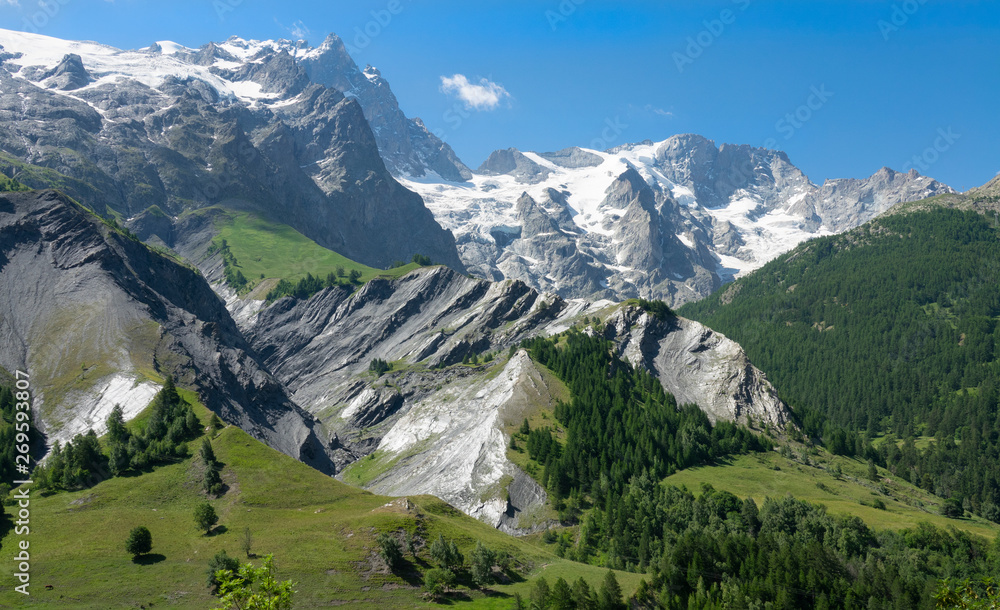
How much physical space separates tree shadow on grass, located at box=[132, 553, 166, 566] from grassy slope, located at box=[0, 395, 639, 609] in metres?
0.35

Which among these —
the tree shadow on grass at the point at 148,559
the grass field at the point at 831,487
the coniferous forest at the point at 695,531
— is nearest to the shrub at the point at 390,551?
the coniferous forest at the point at 695,531

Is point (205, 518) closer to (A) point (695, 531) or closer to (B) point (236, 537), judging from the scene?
(B) point (236, 537)

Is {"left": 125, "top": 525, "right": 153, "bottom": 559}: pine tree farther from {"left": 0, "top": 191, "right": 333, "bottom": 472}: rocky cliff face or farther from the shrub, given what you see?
{"left": 0, "top": 191, "right": 333, "bottom": 472}: rocky cliff face

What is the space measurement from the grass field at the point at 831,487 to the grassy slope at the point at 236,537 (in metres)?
53.2

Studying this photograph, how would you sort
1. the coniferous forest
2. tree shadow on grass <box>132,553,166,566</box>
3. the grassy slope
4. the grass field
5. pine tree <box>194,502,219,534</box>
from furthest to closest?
the grass field
pine tree <box>194,502,219,534</box>
the coniferous forest
tree shadow on grass <box>132,553,166,566</box>
the grassy slope

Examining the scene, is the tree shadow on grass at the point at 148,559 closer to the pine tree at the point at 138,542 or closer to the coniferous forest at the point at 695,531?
the pine tree at the point at 138,542

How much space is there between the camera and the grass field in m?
122

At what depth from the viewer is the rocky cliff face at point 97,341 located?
450ft

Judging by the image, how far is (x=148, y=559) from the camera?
259 ft

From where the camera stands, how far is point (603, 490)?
135375 mm

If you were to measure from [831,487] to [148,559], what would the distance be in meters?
135

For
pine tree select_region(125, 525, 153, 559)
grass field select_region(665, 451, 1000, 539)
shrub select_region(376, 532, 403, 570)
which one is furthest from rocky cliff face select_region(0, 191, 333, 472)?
grass field select_region(665, 451, 1000, 539)

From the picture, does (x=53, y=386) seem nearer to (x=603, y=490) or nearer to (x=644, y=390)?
(x=603, y=490)

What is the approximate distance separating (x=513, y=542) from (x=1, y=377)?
12127 centimetres
